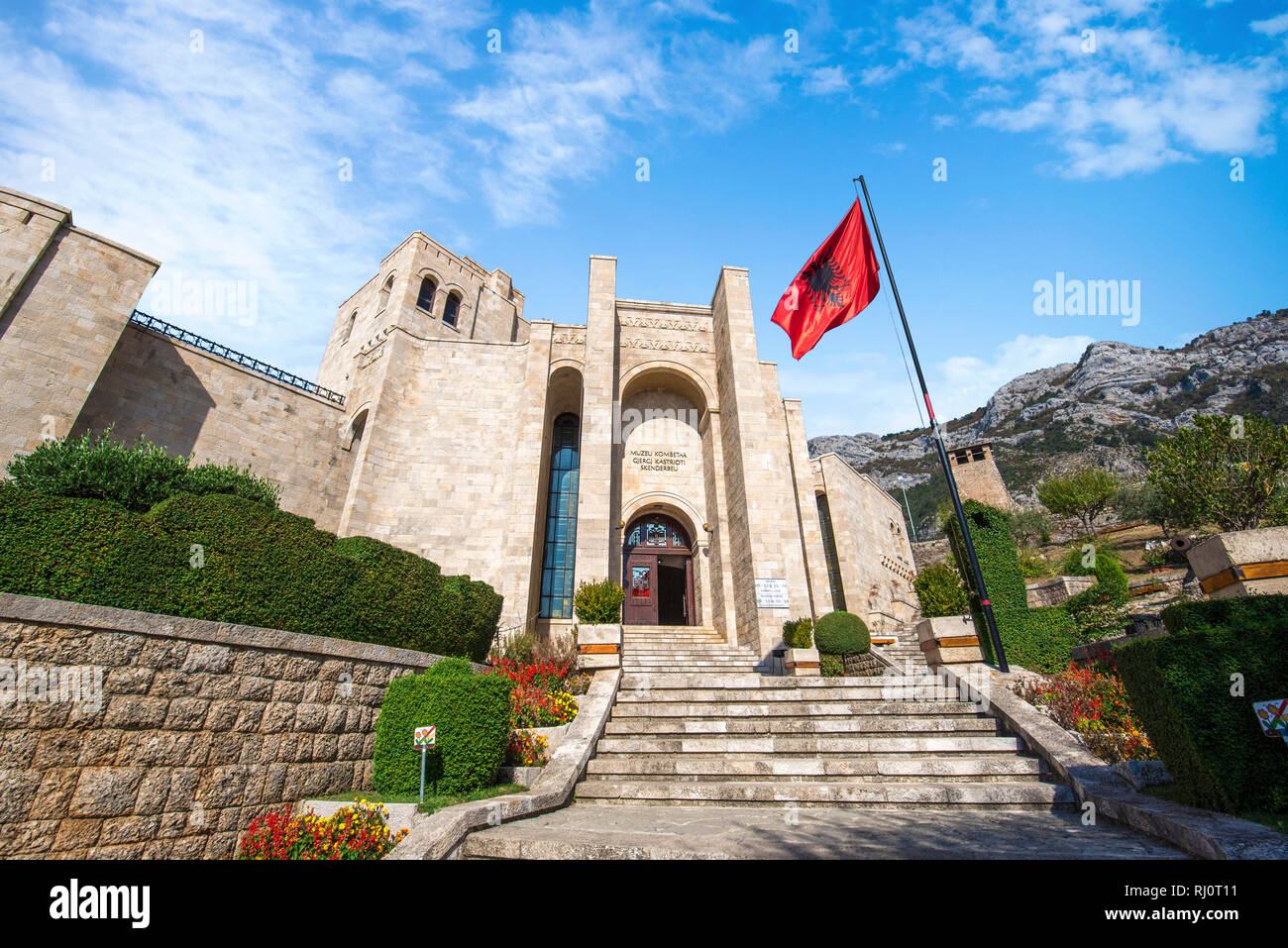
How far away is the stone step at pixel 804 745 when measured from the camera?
6.18 m

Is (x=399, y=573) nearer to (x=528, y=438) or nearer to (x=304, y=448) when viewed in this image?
(x=528, y=438)

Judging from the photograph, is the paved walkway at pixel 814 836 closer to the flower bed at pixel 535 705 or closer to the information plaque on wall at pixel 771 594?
the flower bed at pixel 535 705

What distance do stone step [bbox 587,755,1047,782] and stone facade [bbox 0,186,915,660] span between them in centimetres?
557

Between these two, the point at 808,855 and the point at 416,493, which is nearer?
the point at 808,855

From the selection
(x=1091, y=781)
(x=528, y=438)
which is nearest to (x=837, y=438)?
(x=528, y=438)

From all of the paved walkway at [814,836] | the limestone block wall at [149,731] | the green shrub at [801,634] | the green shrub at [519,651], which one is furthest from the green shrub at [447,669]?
the green shrub at [801,634]

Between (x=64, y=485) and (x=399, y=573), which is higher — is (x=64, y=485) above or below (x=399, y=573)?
above

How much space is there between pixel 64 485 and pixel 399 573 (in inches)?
140

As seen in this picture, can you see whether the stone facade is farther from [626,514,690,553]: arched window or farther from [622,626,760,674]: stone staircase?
[622,626,760,674]: stone staircase

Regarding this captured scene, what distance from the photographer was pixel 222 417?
13.7 metres

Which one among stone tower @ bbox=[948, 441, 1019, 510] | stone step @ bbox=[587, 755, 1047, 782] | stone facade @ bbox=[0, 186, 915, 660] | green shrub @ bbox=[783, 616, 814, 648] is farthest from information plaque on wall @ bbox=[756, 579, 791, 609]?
stone tower @ bbox=[948, 441, 1019, 510]
